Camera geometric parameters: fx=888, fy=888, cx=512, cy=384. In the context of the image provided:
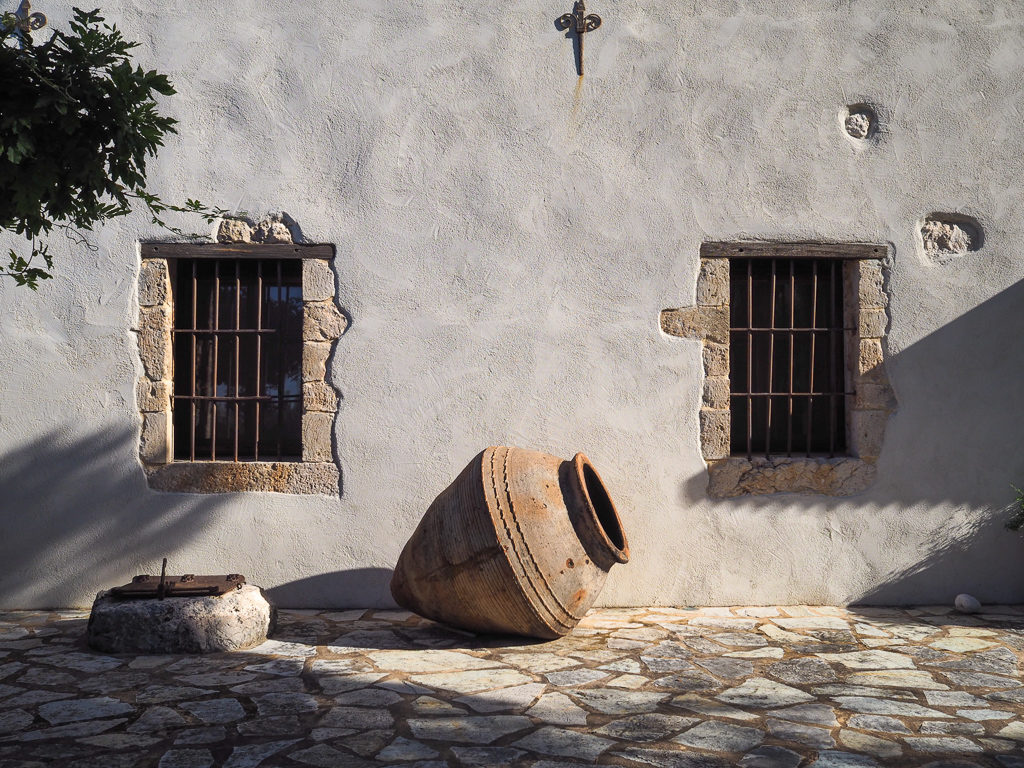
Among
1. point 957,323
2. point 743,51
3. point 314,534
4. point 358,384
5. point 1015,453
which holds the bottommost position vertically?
point 314,534

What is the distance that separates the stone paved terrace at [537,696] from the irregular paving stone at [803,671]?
0.02 metres

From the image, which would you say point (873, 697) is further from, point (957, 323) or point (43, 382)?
point (43, 382)

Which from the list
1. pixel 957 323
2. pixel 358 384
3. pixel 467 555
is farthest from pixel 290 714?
pixel 957 323

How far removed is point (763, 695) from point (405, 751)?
1505 mm

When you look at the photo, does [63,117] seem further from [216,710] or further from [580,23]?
[580,23]

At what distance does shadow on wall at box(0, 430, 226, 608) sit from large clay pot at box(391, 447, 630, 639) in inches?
60.2

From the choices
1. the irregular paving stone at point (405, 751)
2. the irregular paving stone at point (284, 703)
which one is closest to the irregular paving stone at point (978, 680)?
the irregular paving stone at point (405, 751)

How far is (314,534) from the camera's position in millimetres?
5176

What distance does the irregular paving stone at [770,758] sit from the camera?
9.31 feet

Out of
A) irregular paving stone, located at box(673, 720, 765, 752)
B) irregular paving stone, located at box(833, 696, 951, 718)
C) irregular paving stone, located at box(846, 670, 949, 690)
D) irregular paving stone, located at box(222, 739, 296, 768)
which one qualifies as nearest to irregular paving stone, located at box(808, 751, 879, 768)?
irregular paving stone, located at box(673, 720, 765, 752)

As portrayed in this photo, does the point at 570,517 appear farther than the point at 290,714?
Yes

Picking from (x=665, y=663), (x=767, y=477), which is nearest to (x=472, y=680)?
(x=665, y=663)

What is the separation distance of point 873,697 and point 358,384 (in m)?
3.13

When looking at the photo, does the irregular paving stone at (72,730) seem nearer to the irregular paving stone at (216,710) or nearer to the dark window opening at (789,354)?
the irregular paving stone at (216,710)
